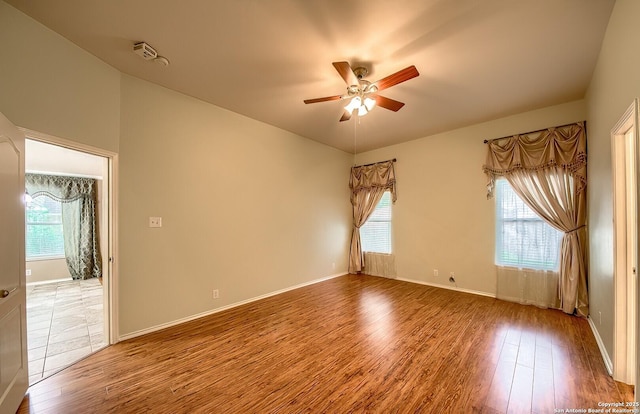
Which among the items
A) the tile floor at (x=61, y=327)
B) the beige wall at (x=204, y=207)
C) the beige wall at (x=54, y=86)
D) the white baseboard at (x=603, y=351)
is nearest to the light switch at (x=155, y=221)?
the beige wall at (x=204, y=207)

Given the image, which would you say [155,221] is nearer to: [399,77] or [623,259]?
[399,77]

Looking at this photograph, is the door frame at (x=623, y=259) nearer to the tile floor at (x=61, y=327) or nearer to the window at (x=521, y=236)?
the window at (x=521, y=236)

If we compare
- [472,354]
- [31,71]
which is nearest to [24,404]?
[31,71]

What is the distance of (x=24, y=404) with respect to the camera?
1.72m

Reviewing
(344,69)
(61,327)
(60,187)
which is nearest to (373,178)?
(344,69)

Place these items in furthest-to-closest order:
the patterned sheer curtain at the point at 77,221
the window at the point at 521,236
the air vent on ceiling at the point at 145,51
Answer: the patterned sheer curtain at the point at 77,221, the window at the point at 521,236, the air vent on ceiling at the point at 145,51

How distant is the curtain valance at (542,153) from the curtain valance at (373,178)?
1.66 m

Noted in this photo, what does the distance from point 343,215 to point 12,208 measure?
477 cm

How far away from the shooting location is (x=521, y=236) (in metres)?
3.66

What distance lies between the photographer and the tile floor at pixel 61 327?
228 cm

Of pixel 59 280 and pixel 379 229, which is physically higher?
pixel 379 229

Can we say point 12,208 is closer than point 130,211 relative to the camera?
Yes

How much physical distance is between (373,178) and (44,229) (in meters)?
7.58

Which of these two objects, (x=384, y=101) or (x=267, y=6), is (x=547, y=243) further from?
(x=267, y=6)
